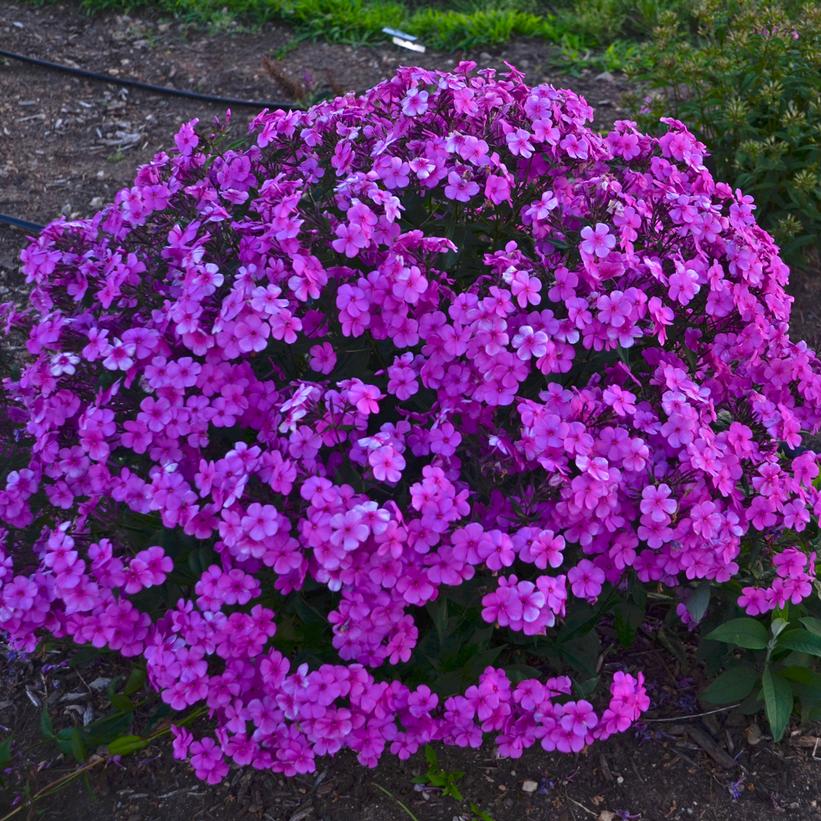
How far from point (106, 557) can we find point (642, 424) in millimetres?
1155

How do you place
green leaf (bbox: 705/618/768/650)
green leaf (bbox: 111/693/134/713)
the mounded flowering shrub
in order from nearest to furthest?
the mounded flowering shrub → green leaf (bbox: 705/618/768/650) → green leaf (bbox: 111/693/134/713)

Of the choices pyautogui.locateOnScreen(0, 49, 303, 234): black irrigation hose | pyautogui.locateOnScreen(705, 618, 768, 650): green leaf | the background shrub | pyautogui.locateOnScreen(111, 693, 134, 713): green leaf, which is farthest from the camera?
pyautogui.locateOnScreen(0, 49, 303, 234): black irrigation hose

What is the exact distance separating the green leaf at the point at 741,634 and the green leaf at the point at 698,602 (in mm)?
93

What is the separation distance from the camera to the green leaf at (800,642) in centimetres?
242

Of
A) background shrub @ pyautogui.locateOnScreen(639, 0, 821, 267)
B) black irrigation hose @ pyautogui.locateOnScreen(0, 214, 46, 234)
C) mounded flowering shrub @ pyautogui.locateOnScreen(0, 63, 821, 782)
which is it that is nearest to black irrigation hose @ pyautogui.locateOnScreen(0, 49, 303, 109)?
black irrigation hose @ pyautogui.locateOnScreen(0, 214, 46, 234)

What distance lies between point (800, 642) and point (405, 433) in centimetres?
105

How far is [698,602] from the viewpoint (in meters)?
2.34

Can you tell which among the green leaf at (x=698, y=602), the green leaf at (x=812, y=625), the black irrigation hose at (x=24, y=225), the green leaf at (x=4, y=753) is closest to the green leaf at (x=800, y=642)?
the green leaf at (x=812, y=625)

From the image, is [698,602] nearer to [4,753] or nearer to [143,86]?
[4,753]

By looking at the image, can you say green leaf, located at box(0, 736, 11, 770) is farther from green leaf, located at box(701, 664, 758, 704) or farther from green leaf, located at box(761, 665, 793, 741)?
green leaf, located at box(761, 665, 793, 741)

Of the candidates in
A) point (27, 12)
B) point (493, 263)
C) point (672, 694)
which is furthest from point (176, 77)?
point (672, 694)

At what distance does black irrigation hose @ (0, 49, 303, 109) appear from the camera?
18.2ft

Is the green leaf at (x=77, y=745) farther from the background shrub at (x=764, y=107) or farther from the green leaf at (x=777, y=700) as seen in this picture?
the background shrub at (x=764, y=107)

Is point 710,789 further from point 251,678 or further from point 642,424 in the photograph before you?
point 251,678
